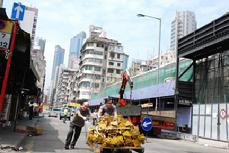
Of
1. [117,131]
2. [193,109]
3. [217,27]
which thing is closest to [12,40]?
[117,131]

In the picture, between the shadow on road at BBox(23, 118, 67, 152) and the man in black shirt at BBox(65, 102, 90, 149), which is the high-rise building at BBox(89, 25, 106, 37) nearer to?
the shadow on road at BBox(23, 118, 67, 152)

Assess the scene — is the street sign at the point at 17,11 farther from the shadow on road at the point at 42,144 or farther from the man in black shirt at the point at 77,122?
the shadow on road at the point at 42,144

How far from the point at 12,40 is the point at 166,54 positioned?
119 meters

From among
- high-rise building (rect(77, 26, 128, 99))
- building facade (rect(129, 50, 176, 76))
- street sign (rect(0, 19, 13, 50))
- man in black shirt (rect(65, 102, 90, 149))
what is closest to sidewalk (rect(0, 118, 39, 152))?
man in black shirt (rect(65, 102, 90, 149))

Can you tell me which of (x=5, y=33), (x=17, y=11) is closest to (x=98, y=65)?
(x=17, y=11)

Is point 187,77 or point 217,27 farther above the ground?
point 217,27

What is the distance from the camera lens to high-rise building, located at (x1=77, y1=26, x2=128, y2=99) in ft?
372

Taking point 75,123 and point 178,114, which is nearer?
point 75,123

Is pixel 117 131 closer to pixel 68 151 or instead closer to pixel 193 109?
pixel 68 151

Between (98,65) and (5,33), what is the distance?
105 m

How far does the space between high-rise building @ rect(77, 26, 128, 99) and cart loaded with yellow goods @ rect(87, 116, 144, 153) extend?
332 ft

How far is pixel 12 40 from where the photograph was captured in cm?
1089

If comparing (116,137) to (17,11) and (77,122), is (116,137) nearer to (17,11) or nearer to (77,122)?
(77,122)

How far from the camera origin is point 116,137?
30.6 ft
